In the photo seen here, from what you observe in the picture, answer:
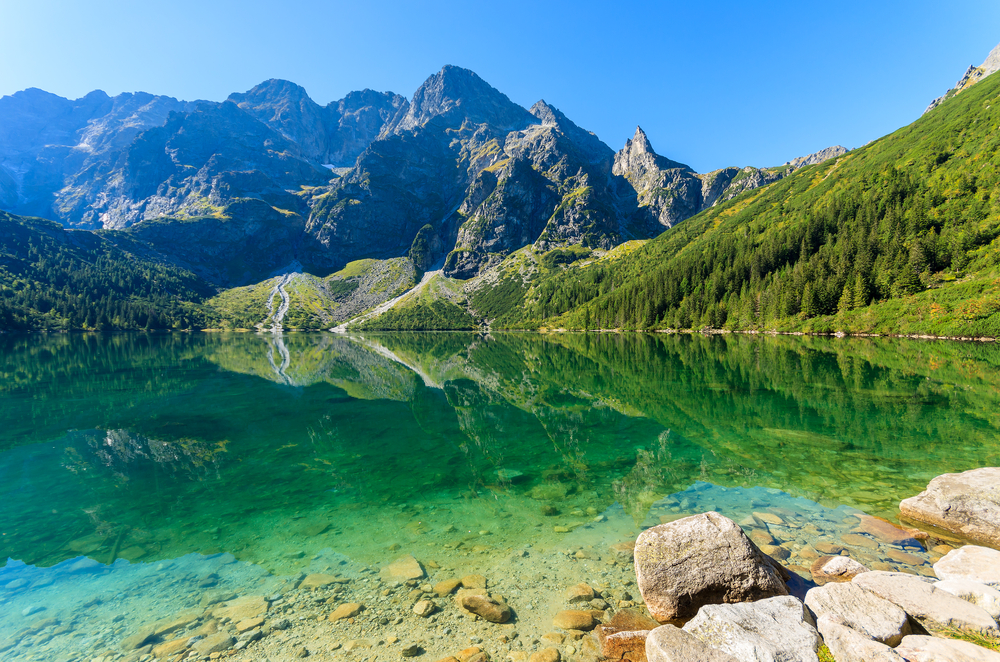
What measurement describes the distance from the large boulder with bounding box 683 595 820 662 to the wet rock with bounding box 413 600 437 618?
5454 millimetres

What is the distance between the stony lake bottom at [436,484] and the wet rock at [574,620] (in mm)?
336

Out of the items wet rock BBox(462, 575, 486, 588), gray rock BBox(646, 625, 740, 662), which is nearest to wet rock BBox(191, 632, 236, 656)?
wet rock BBox(462, 575, 486, 588)

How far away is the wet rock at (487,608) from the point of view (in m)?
8.70

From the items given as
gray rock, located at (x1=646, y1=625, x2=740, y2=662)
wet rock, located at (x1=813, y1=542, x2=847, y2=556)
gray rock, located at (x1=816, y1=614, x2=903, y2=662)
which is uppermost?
gray rock, located at (x1=816, y1=614, x2=903, y2=662)

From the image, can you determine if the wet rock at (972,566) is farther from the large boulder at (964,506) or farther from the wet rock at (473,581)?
the wet rock at (473,581)

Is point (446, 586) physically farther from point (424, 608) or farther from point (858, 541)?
point (858, 541)

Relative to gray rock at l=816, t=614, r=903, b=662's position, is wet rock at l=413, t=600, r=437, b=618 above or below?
below

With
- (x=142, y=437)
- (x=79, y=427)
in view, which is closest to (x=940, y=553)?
(x=142, y=437)

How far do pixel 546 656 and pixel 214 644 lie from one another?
6.89 metres

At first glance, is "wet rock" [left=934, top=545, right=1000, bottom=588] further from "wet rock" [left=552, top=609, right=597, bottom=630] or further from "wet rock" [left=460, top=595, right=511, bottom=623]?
"wet rock" [left=460, top=595, right=511, bottom=623]

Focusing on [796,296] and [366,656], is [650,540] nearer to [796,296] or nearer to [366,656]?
[366,656]

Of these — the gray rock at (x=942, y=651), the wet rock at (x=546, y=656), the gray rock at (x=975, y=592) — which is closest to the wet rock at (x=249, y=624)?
the wet rock at (x=546, y=656)

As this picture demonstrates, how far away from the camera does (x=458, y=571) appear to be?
Result: 10648 millimetres

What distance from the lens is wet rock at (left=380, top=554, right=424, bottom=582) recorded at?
34.1ft
